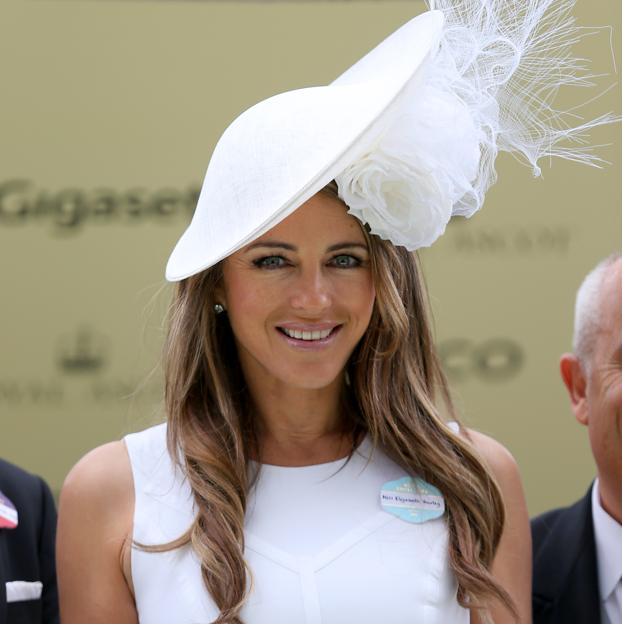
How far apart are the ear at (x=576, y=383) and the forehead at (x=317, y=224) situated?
2.52 ft

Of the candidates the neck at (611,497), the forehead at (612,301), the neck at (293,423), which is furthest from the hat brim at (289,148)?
the neck at (611,497)

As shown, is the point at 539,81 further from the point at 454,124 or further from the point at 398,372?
the point at 398,372

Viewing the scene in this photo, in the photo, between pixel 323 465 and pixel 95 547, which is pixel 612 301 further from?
pixel 95 547

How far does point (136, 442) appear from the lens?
2762 mm

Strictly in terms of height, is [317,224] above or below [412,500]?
above

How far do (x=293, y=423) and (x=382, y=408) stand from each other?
20 centimetres

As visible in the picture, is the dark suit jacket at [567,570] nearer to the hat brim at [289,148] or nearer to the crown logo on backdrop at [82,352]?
the hat brim at [289,148]

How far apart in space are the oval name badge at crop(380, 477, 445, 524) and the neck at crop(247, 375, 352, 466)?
0.15m

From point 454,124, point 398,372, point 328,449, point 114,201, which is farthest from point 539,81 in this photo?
point 114,201

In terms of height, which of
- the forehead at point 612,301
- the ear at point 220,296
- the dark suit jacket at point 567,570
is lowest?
the dark suit jacket at point 567,570

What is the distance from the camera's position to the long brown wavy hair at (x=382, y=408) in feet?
8.69

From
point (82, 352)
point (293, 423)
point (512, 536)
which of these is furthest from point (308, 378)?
point (82, 352)

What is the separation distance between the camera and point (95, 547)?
8.62 feet

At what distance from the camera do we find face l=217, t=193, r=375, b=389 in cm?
257
